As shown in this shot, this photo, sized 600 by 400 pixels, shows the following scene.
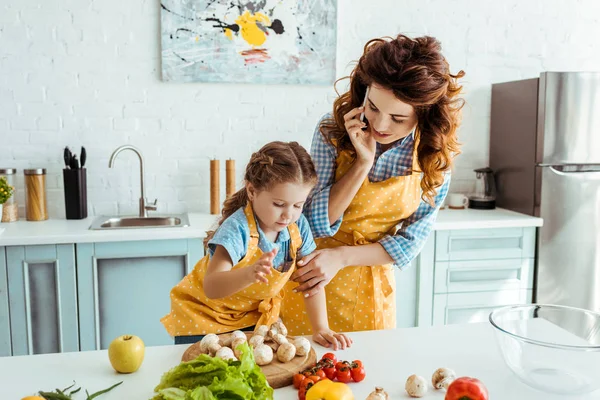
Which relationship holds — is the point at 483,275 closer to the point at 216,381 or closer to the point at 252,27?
the point at 252,27

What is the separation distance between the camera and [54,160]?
3293 mm

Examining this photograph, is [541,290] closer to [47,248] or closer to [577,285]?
[577,285]

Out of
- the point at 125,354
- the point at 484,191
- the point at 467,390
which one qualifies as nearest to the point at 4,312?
the point at 125,354

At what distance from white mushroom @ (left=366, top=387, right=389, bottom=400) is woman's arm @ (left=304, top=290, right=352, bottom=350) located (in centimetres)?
32

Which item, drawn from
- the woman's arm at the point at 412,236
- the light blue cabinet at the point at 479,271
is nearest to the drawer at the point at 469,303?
the light blue cabinet at the point at 479,271

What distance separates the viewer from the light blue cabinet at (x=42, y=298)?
2783mm

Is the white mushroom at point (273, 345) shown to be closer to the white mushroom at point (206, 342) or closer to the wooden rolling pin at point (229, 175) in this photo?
the white mushroom at point (206, 342)

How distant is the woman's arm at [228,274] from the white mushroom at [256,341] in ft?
0.41

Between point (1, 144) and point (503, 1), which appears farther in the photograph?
point (503, 1)

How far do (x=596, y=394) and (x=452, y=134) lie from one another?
82 cm

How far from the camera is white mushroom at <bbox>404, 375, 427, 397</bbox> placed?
49.1 inches

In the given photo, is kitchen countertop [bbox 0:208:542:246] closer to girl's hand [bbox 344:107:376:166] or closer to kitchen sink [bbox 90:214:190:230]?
kitchen sink [bbox 90:214:190:230]

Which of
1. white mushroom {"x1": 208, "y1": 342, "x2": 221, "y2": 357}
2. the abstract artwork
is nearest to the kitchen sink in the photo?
the abstract artwork

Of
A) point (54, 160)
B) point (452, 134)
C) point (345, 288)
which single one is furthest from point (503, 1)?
point (54, 160)
